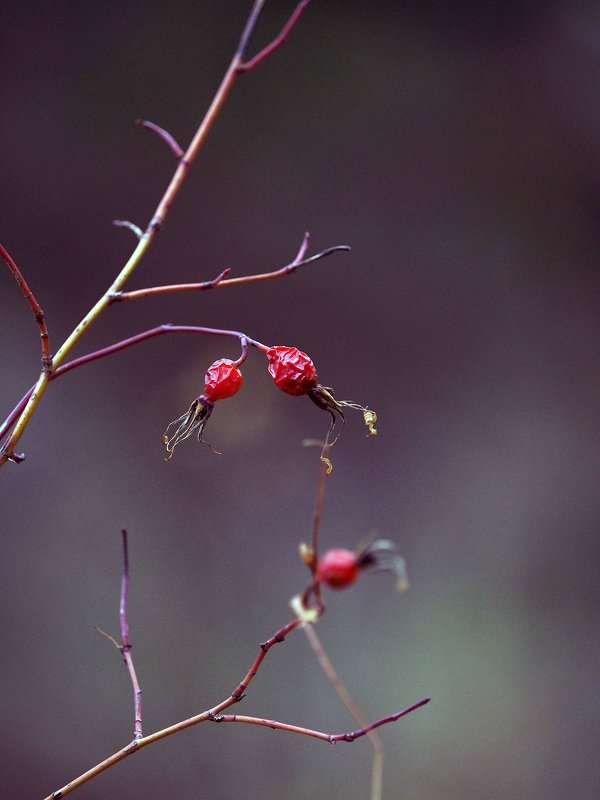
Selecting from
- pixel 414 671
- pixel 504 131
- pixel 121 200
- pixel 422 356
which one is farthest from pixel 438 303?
pixel 414 671

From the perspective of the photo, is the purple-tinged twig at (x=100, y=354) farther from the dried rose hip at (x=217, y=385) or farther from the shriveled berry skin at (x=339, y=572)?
the shriveled berry skin at (x=339, y=572)

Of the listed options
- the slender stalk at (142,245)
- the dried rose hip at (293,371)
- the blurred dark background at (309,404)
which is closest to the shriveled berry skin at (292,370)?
the dried rose hip at (293,371)

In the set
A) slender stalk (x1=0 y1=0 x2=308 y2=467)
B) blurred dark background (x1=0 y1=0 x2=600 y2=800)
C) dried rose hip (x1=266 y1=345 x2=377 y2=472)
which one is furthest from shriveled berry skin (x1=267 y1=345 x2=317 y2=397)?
blurred dark background (x1=0 y1=0 x2=600 y2=800)

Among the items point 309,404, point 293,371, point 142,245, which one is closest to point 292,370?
point 293,371

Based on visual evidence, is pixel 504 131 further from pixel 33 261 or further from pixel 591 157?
pixel 33 261

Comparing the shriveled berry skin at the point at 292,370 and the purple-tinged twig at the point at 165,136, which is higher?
the purple-tinged twig at the point at 165,136

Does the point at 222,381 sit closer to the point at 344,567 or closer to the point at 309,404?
the point at 344,567

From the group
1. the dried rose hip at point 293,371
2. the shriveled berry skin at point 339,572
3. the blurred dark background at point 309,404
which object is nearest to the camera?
the shriveled berry skin at point 339,572
